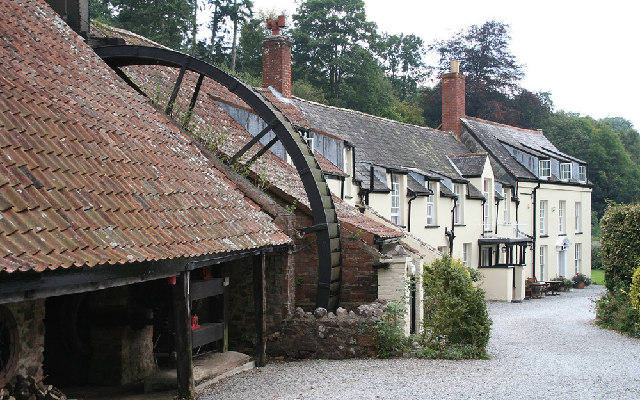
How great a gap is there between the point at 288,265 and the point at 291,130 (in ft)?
9.80

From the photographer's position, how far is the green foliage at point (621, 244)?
73.1 ft

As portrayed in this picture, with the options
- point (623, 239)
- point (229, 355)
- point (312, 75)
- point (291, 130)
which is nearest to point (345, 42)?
point (312, 75)

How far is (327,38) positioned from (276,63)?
91.8 feet

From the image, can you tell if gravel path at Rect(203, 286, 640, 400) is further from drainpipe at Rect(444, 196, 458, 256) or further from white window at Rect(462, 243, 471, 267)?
white window at Rect(462, 243, 471, 267)

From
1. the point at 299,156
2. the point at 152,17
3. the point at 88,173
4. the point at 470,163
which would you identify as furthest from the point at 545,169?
the point at 88,173

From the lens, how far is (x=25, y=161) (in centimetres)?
858

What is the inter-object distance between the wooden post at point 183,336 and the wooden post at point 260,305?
2729 mm

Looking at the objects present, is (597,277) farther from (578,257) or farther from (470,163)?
(470,163)

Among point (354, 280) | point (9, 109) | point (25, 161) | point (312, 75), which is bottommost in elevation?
point (354, 280)

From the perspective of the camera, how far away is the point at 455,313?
49.6 feet

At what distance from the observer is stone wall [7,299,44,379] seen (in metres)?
8.85

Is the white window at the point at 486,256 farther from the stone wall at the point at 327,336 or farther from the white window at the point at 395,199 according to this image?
the stone wall at the point at 327,336

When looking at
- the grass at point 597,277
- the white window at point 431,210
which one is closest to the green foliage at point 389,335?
the white window at point 431,210

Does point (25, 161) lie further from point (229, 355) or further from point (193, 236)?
point (229, 355)
